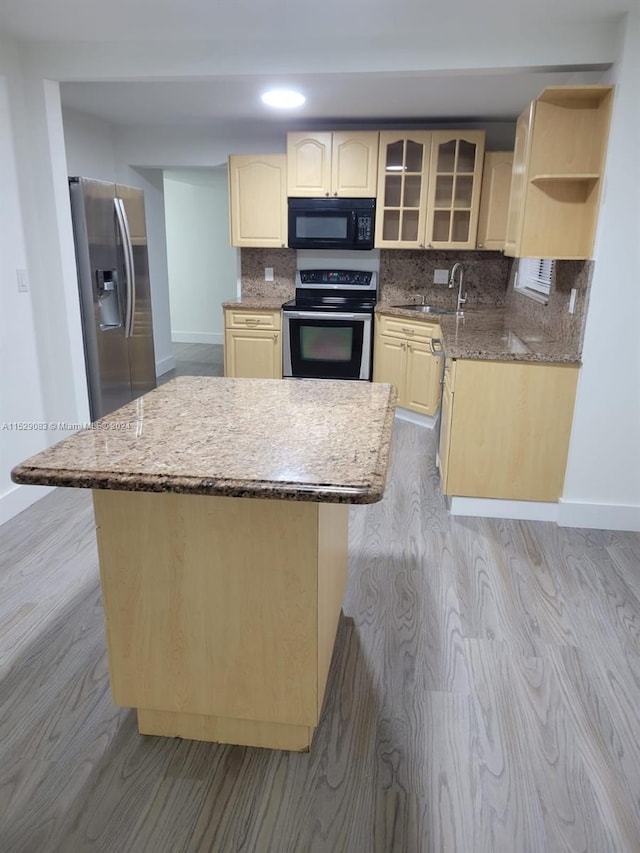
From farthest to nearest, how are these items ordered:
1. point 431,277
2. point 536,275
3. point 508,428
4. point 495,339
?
point 431,277 < point 536,275 < point 495,339 < point 508,428

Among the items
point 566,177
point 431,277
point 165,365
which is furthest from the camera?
point 165,365

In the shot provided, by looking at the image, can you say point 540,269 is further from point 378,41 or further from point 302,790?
point 302,790

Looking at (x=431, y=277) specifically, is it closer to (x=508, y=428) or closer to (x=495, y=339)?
(x=495, y=339)

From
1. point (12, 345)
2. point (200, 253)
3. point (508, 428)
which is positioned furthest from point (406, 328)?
point (200, 253)

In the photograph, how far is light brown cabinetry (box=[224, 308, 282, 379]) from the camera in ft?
16.1

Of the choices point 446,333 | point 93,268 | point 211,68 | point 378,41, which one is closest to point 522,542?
point 446,333

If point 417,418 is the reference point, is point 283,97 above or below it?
above

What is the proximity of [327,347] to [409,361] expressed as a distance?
696 millimetres

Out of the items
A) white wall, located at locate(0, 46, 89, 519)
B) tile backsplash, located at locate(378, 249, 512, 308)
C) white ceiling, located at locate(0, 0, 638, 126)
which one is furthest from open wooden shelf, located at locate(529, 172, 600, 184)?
white wall, located at locate(0, 46, 89, 519)

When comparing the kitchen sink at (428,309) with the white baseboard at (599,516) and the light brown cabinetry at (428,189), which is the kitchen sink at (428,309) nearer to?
the light brown cabinetry at (428,189)

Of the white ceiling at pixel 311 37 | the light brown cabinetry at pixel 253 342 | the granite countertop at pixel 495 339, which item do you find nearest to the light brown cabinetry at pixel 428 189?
the granite countertop at pixel 495 339

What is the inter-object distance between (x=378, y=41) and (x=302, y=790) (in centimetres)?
296

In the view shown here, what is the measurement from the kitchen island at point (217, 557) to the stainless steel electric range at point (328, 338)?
3149 millimetres

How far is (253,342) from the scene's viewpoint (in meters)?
4.96
